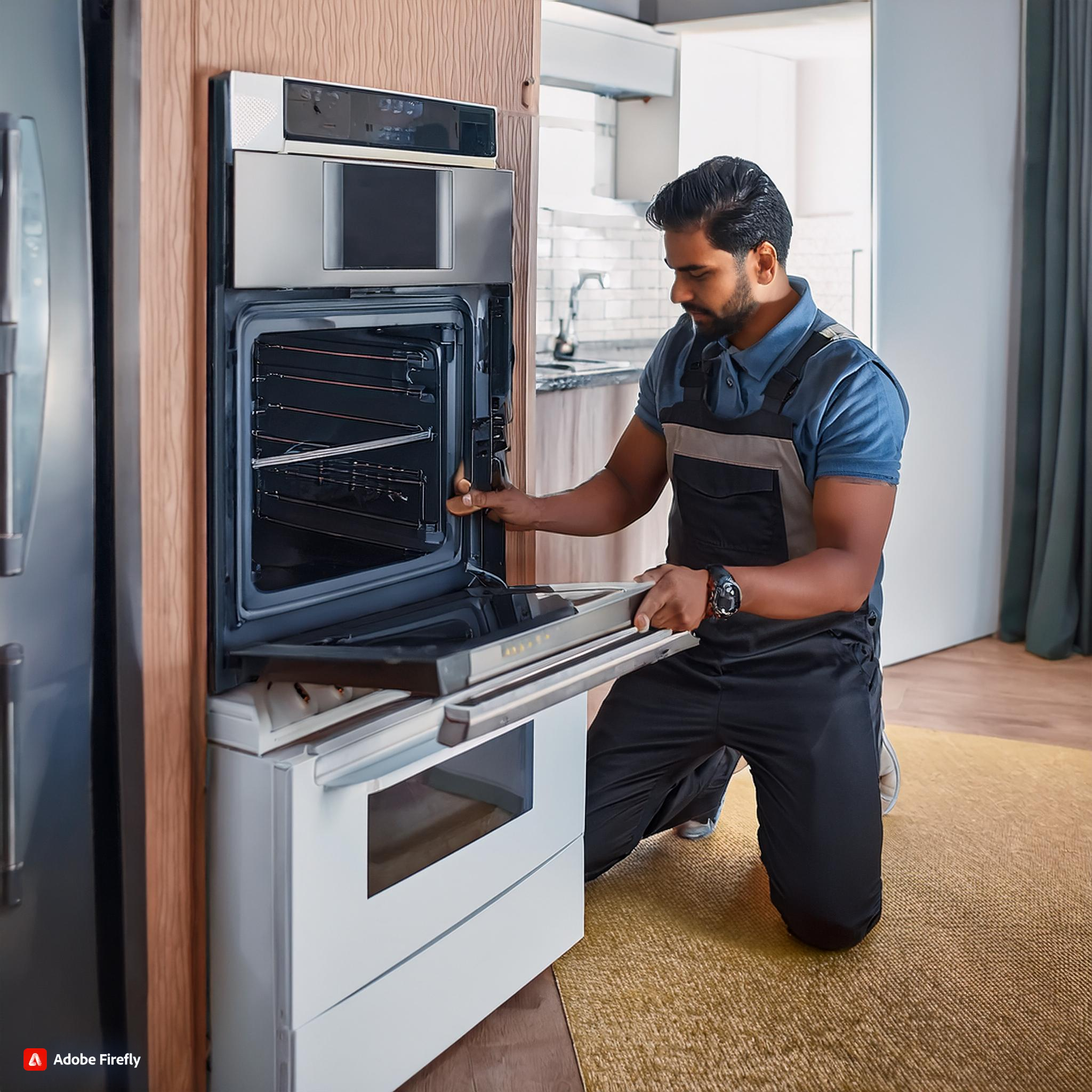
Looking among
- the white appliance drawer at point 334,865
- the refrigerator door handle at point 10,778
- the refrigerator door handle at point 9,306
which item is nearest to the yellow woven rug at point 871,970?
the white appliance drawer at point 334,865

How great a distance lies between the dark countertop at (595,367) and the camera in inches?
108

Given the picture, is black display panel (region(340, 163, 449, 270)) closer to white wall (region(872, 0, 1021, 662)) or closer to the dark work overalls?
the dark work overalls

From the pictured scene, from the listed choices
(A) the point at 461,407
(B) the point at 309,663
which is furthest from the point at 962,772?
(B) the point at 309,663

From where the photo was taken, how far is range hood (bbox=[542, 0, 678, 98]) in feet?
10.6

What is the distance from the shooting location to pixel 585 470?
9.34 ft

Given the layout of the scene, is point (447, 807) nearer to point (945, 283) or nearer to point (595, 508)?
point (595, 508)

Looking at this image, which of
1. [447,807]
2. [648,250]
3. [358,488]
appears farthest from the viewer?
[648,250]

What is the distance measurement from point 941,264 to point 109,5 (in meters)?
2.94

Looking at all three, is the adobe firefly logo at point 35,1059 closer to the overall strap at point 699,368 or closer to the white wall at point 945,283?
the overall strap at point 699,368

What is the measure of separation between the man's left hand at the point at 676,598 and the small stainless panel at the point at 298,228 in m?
0.53

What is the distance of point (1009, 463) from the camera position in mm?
4078

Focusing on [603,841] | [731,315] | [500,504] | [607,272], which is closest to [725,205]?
[731,315]

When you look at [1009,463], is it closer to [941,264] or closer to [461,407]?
[941,264]

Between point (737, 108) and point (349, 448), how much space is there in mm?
2612
